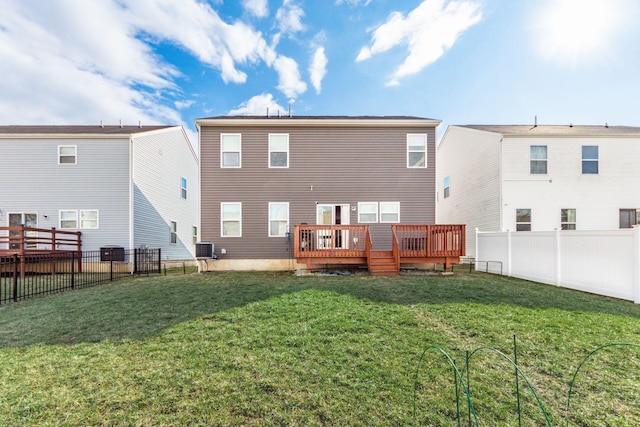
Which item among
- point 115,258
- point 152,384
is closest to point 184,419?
point 152,384

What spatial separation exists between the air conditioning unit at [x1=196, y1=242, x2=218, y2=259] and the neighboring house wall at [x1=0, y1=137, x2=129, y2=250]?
13.9ft

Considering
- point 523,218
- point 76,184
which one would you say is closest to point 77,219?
point 76,184

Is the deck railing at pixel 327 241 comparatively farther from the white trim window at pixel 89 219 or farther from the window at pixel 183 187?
the window at pixel 183 187

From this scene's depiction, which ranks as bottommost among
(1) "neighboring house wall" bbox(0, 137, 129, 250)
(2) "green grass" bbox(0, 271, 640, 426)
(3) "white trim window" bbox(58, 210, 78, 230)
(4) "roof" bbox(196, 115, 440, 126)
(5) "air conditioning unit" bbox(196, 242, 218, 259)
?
(2) "green grass" bbox(0, 271, 640, 426)

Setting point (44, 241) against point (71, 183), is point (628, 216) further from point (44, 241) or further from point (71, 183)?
point (44, 241)

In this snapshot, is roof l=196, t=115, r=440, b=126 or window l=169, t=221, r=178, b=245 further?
window l=169, t=221, r=178, b=245

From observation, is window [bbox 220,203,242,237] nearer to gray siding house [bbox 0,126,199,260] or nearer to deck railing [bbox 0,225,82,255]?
gray siding house [bbox 0,126,199,260]

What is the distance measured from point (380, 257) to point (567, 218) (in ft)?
30.7

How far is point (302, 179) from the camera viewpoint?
1078 cm

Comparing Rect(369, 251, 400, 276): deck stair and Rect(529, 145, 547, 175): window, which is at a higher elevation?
Rect(529, 145, 547, 175): window

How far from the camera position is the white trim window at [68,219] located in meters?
11.3

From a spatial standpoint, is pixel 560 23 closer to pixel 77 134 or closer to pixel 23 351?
pixel 23 351

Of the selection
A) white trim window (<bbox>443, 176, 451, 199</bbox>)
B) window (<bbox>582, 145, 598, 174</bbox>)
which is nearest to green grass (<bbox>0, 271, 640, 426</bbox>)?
window (<bbox>582, 145, 598, 174</bbox>)

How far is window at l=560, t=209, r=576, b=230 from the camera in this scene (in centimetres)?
1144
